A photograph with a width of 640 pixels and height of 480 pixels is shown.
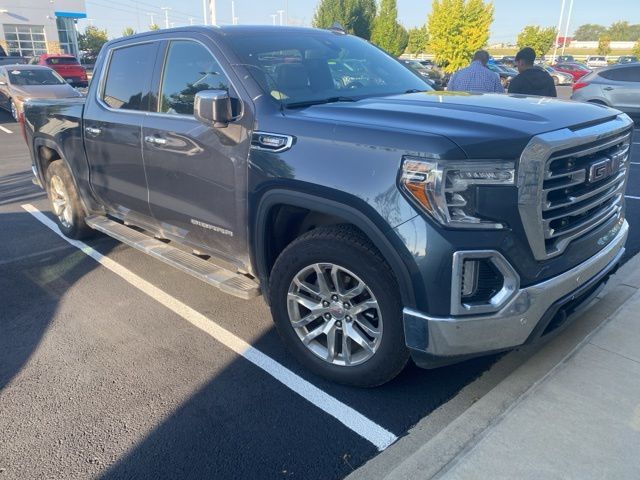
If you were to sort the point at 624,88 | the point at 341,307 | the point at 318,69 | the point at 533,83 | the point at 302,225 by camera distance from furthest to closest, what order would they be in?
the point at 624,88 → the point at 533,83 → the point at 318,69 → the point at 302,225 → the point at 341,307

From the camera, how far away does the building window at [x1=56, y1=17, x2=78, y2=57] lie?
43031 mm

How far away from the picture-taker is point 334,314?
9.87 ft

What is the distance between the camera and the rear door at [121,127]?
13.5 ft

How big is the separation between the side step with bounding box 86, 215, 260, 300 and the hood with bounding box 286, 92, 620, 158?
1136 mm

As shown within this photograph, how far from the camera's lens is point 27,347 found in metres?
3.60

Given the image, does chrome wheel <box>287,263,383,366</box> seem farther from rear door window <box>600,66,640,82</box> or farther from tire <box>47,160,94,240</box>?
rear door window <box>600,66,640,82</box>

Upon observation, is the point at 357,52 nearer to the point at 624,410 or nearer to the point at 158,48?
the point at 158,48

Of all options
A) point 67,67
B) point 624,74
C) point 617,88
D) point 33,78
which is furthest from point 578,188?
point 67,67

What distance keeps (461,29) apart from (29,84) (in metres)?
28.2

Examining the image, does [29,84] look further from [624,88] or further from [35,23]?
[35,23]

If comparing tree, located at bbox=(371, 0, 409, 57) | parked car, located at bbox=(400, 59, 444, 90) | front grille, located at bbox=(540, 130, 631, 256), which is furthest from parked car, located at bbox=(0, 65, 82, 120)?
tree, located at bbox=(371, 0, 409, 57)

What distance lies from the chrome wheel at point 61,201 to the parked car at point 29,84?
400 inches

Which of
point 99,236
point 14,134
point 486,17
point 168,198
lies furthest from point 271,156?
point 486,17

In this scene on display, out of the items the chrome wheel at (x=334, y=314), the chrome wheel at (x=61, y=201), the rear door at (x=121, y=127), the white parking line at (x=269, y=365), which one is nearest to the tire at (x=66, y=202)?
the chrome wheel at (x=61, y=201)
